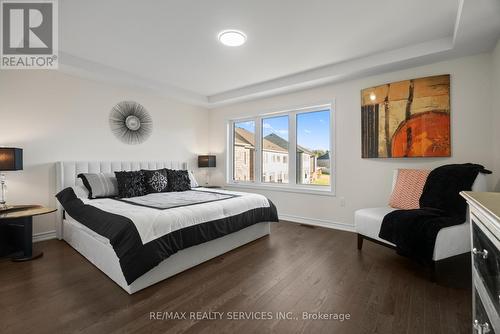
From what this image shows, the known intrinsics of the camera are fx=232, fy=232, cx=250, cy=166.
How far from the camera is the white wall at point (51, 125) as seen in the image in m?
2.97

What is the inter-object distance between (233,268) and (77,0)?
9.45ft

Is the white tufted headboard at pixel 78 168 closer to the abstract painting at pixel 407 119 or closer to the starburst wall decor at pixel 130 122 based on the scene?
the starburst wall decor at pixel 130 122

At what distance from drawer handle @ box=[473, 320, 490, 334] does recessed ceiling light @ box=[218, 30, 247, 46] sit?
289 cm

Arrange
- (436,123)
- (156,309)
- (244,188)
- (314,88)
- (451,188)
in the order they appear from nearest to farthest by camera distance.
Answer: (156,309)
(451,188)
(436,123)
(314,88)
(244,188)

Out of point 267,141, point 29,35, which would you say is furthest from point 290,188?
point 29,35

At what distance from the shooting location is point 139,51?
3000 millimetres

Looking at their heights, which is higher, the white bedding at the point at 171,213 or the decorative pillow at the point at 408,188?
the decorative pillow at the point at 408,188

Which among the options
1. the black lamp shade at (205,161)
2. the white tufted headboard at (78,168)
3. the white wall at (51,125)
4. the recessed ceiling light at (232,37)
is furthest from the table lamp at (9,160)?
the black lamp shade at (205,161)

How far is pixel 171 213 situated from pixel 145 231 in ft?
1.05

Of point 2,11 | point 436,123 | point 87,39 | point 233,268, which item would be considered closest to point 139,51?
point 87,39

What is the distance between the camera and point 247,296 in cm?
192

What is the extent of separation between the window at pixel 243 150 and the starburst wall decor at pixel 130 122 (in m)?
1.82

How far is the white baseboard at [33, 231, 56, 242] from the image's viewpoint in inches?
123

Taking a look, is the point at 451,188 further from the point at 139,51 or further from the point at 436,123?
the point at 139,51
